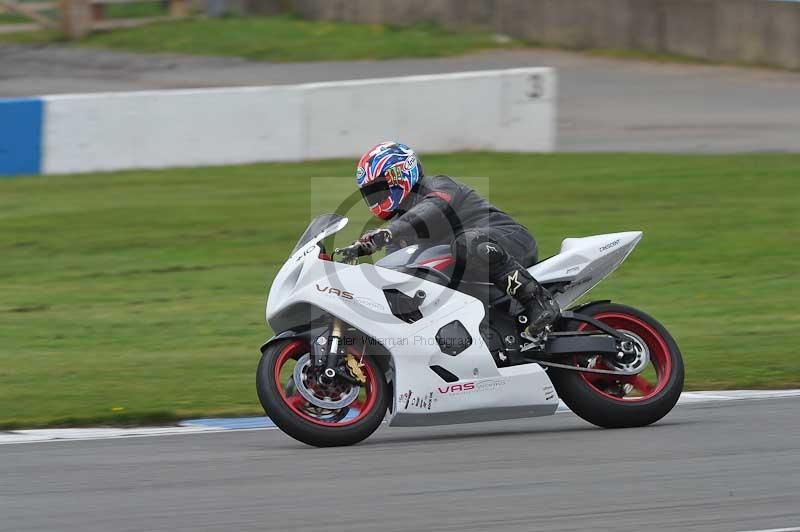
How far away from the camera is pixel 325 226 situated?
7789mm

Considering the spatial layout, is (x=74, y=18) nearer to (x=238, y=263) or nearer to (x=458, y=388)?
(x=238, y=263)

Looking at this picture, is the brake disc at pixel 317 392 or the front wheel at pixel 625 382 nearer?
the brake disc at pixel 317 392

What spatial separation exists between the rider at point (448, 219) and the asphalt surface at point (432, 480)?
833 mm

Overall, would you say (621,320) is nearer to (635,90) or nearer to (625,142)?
(625,142)

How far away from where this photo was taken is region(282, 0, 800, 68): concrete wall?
28297 mm

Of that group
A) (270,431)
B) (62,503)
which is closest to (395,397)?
(270,431)

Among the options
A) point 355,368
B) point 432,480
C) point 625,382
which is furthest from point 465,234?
point 432,480

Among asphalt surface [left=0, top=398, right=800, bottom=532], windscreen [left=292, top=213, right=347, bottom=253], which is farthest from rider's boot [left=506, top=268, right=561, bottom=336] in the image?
windscreen [left=292, top=213, right=347, bottom=253]

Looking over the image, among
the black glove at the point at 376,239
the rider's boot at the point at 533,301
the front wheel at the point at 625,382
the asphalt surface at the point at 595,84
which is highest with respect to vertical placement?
the black glove at the point at 376,239

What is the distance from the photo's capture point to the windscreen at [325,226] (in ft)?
25.4

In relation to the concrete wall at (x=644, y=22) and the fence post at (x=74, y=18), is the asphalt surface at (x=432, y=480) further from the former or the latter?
the fence post at (x=74, y=18)

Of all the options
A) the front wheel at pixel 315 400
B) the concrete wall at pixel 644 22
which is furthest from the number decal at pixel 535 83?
the front wheel at pixel 315 400

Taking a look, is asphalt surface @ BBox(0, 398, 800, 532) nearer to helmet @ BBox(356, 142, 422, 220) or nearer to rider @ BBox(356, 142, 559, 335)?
rider @ BBox(356, 142, 559, 335)

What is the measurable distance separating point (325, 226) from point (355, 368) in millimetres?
782
